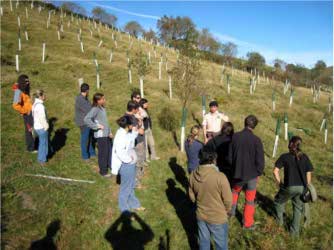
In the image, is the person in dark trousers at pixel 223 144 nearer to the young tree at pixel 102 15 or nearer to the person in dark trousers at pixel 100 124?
the person in dark trousers at pixel 100 124

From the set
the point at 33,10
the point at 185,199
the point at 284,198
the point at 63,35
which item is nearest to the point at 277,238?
the point at 284,198

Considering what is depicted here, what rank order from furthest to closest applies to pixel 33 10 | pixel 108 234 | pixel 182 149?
pixel 33 10 < pixel 182 149 < pixel 108 234

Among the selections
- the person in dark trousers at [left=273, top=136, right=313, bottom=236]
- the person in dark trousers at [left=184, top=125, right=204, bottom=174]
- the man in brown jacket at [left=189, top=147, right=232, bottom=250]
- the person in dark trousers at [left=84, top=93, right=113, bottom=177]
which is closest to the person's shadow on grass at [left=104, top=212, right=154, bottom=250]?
the man in brown jacket at [left=189, top=147, right=232, bottom=250]

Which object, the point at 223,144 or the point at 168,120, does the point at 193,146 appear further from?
the point at 168,120

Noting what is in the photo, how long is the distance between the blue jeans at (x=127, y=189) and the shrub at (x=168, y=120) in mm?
6275

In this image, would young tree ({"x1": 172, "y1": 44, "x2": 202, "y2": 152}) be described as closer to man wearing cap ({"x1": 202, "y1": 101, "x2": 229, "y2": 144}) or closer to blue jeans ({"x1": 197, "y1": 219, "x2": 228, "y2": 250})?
man wearing cap ({"x1": 202, "y1": 101, "x2": 229, "y2": 144})

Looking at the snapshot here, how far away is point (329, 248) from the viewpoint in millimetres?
5605

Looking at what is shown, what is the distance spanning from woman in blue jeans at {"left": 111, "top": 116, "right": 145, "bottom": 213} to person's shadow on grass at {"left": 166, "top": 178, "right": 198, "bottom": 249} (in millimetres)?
1235

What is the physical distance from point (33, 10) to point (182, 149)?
42651mm

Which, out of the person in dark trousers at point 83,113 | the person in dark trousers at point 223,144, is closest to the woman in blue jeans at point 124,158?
the person in dark trousers at point 223,144

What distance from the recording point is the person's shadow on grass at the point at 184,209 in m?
5.60

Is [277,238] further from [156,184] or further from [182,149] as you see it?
[182,149]

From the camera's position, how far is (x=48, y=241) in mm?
5020

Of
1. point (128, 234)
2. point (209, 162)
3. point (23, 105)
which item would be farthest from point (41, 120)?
point (209, 162)
